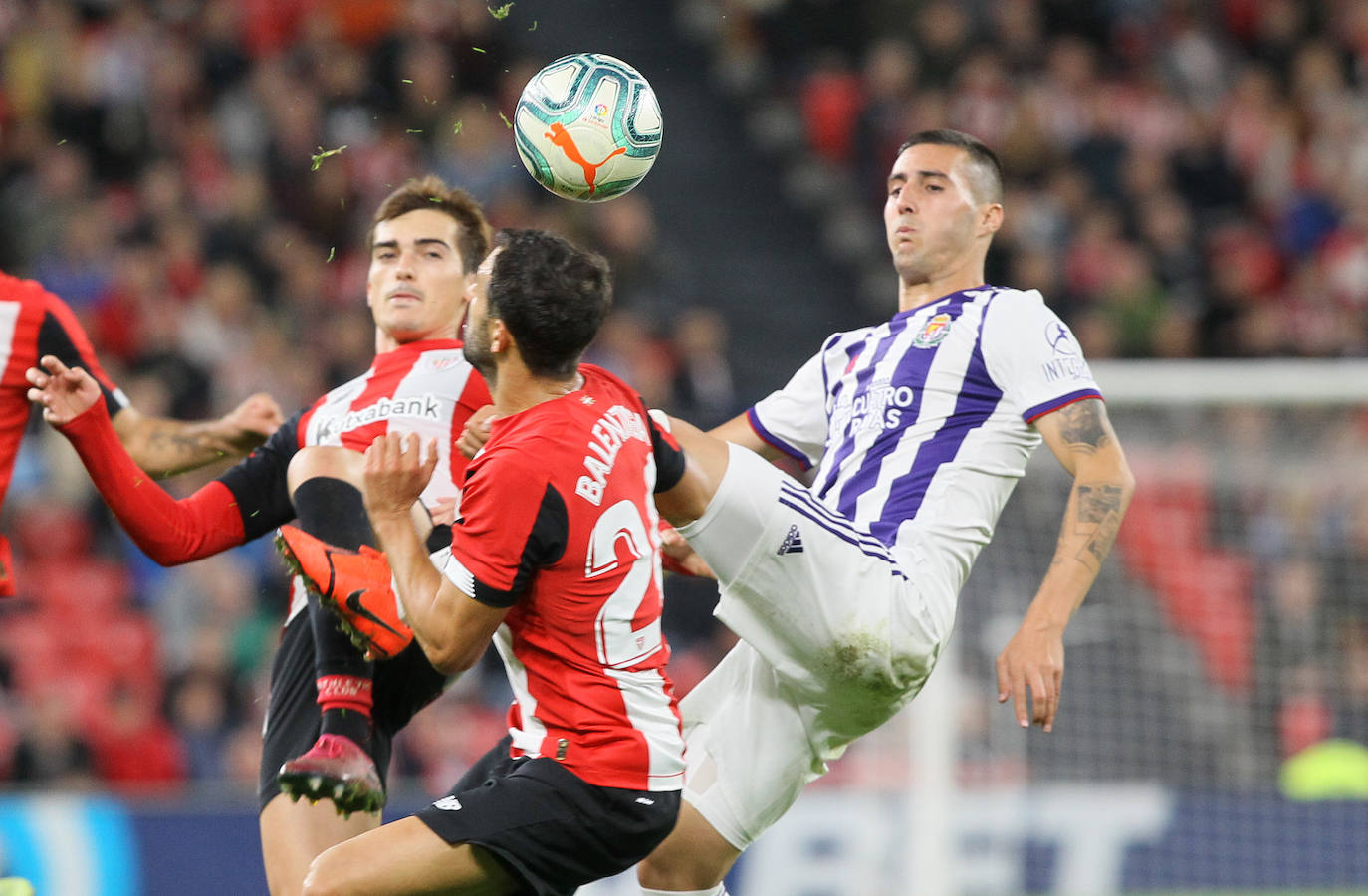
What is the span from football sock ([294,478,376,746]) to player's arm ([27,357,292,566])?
362mm

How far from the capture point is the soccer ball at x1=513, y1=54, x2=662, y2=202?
16.0 feet

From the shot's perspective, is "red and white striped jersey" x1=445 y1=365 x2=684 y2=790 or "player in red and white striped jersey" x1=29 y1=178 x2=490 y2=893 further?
"player in red and white striped jersey" x1=29 y1=178 x2=490 y2=893

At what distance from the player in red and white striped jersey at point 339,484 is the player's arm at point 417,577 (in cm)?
52

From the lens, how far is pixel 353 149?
36.8ft

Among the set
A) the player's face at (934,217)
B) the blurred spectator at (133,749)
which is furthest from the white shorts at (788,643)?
the blurred spectator at (133,749)

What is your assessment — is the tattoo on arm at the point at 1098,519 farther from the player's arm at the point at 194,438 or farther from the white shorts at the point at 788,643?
the player's arm at the point at 194,438

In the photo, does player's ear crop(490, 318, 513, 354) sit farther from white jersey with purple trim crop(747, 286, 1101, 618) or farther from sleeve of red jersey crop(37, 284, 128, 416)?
sleeve of red jersey crop(37, 284, 128, 416)

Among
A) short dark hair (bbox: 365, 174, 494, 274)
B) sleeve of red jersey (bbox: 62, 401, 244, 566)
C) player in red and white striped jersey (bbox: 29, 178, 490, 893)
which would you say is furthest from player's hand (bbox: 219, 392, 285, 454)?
short dark hair (bbox: 365, 174, 494, 274)

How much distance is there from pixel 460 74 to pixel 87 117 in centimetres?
249

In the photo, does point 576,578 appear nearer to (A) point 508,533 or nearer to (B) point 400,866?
(A) point 508,533

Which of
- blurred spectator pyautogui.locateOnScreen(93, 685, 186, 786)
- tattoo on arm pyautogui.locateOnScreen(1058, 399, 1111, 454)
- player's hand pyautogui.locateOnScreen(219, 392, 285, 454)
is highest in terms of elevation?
player's hand pyautogui.locateOnScreen(219, 392, 285, 454)

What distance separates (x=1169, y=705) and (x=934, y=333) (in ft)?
14.1

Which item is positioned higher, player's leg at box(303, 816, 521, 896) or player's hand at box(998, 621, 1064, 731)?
player's hand at box(998, 621, 1064, 731)

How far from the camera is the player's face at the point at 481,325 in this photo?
4.15 m
